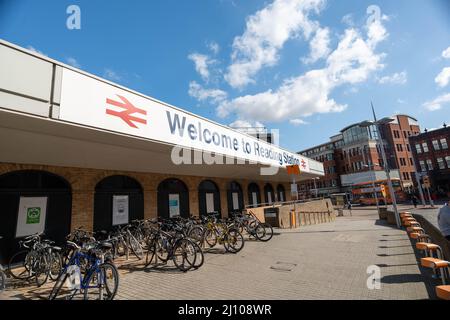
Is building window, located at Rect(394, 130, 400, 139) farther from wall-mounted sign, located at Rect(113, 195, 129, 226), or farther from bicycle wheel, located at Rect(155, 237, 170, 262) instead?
bicycle wheel, located at Rect(155, 237, 170, 262)

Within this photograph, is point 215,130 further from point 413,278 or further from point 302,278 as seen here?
point 413,278

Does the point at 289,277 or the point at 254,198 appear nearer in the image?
the point at 289,277

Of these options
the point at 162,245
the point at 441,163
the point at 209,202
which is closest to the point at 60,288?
the point at 162,245

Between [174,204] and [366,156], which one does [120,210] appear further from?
[366,156]

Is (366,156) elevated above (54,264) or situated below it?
above

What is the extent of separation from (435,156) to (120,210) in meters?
59.8

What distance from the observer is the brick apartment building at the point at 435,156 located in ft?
152

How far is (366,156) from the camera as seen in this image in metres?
56.0

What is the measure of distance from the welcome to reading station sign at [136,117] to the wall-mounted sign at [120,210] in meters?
4.29

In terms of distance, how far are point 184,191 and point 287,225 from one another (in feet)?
23.3

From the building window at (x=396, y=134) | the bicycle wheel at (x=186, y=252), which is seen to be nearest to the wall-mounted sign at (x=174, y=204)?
the bicycle wheel at (x=186, y=252)

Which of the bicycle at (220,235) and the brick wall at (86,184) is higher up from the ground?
the brick wall at (86,184)

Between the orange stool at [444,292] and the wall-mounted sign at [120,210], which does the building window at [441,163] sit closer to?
the orange stool at [444,292]
